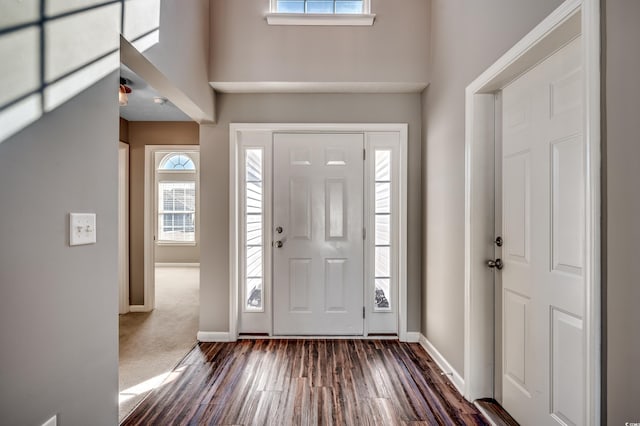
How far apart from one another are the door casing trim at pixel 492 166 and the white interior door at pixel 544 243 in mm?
83

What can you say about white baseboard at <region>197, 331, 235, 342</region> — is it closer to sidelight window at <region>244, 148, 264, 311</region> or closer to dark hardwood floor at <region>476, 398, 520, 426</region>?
sidelight window at <region>244, 148, 264, 311</region>

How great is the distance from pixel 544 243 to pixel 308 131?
2.08 meters

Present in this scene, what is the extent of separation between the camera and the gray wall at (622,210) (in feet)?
3.23

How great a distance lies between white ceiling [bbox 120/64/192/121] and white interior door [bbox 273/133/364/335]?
1402 millimetres

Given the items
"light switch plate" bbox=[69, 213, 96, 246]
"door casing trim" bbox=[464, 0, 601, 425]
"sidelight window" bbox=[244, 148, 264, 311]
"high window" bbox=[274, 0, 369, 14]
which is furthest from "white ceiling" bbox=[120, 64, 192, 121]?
"door casing trim" bbox=[464, 0, 601, 425]

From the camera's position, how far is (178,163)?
693 cm

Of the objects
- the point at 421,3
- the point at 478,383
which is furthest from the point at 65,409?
the point at 421,3

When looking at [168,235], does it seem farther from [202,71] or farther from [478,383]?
[478,383]

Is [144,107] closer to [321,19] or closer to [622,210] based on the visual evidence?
[321,19]

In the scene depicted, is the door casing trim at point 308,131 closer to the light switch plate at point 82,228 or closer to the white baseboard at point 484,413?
the white baseboard at point 484,413

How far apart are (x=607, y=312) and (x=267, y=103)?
276 centimetres

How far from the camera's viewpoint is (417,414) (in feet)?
6.24

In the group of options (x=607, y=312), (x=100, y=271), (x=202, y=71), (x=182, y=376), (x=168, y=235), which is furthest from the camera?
(x=168, y=235)

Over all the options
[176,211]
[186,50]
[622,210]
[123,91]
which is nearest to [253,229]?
[186,50]
